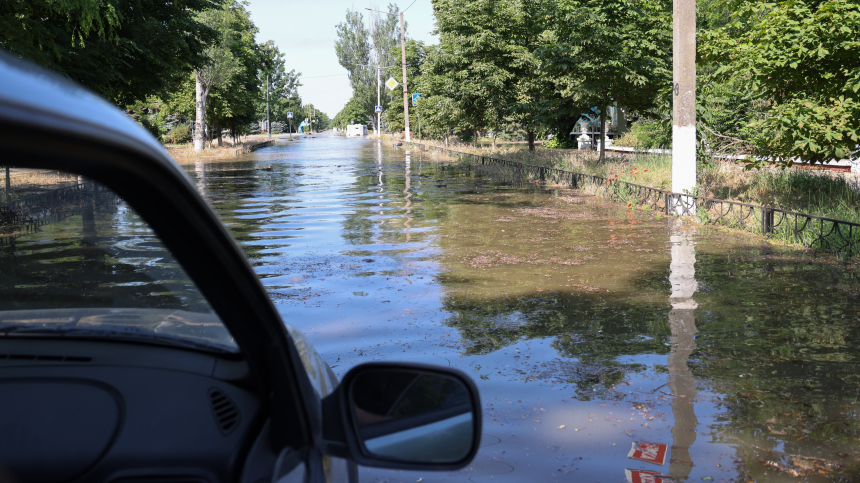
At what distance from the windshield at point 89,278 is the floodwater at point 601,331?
1.81 metres

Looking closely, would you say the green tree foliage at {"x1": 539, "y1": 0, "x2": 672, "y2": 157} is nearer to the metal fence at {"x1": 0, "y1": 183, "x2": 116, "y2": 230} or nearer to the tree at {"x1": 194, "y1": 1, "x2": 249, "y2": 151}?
the metal fence at {"x1": 0, "y1": 183, "x2": 116, "y2": 230}

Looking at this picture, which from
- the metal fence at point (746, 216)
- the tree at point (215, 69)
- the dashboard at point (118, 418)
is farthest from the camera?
the tree at point (215, 69)

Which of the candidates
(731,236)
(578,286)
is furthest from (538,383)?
(731,236)

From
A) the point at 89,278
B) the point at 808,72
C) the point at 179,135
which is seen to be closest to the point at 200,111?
the point at 179,135

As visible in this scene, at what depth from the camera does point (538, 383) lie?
553 cm

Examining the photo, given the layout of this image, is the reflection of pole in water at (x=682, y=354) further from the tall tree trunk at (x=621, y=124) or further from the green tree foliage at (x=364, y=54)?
the green tree foliage at (x=364, y=54)

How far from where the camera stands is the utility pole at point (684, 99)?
45.7ft

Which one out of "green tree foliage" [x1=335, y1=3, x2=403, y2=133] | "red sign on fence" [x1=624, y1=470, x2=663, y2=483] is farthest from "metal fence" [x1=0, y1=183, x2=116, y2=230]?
"green tree foliage" [x1=335, y1=3, x2=403, y2=133]

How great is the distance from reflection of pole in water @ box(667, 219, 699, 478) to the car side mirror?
281cm

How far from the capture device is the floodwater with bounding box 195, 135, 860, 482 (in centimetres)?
432

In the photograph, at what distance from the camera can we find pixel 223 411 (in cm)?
174

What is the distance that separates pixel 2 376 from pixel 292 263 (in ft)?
29.2

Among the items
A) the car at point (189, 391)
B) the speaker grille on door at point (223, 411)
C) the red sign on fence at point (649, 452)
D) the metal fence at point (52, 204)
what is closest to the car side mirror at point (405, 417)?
the car at point (189, 391)

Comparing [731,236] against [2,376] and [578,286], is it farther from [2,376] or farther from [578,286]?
[2,376]
